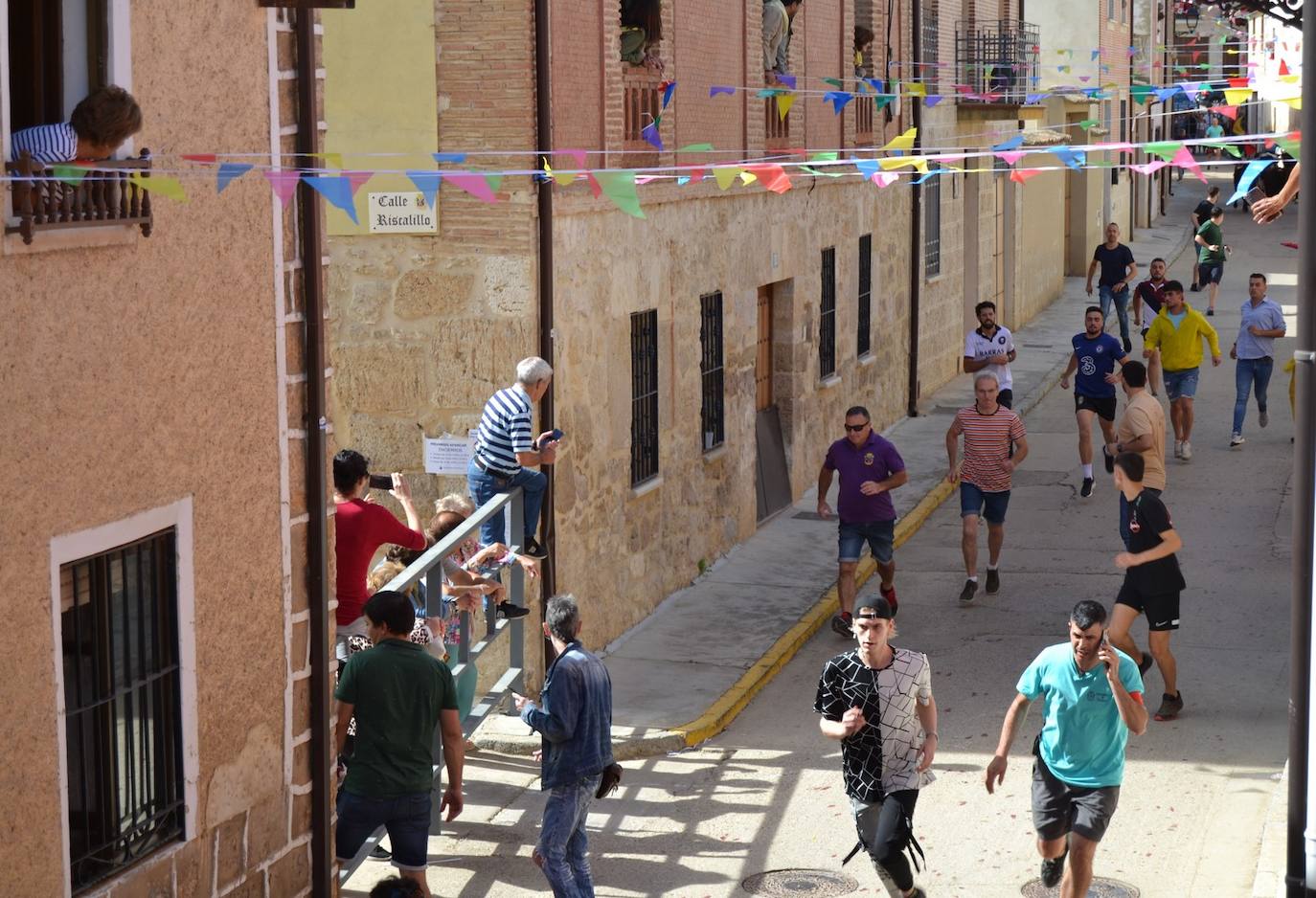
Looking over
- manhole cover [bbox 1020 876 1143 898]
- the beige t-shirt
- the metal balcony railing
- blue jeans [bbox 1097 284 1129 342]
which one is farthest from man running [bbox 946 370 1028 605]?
blue jeans [bbox 1097 284 1129 342]

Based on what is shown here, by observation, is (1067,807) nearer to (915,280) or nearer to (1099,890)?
(1099,890)

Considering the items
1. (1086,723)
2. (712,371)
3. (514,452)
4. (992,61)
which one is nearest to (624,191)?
Answer: (1086,723)

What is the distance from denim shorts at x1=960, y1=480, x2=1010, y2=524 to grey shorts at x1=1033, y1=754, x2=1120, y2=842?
630cm

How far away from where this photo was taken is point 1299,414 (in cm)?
809

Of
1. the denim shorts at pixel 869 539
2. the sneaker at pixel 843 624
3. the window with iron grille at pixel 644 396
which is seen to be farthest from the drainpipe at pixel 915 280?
the denim shorts at pixel 869 539

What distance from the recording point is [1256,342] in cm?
2044

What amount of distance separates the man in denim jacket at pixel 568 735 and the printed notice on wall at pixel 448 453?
4.24m

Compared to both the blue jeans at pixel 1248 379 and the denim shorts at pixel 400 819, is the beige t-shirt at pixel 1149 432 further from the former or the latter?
the denim shorts at pixel 400 819

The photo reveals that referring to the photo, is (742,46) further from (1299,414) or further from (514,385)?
(1299,414)

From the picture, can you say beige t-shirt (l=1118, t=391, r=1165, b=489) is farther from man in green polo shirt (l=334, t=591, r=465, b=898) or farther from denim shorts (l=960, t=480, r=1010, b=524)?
man in green polo shirt (l=334, t=591, r=465, b=898)

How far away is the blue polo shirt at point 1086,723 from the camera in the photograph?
27.8 feet

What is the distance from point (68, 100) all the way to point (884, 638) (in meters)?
4.07

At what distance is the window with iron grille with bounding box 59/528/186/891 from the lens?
24.0 feet

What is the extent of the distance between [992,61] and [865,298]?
6.40m
